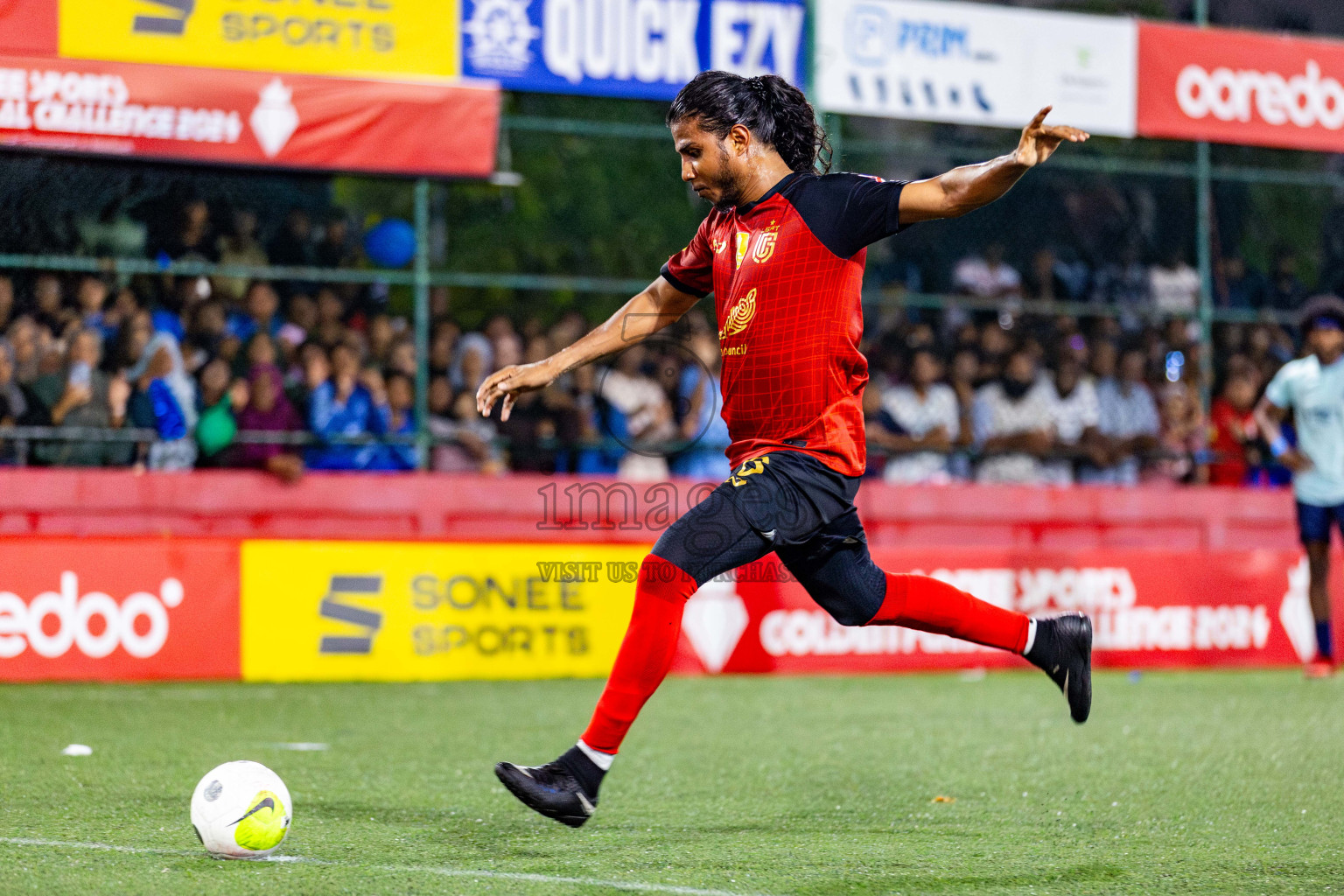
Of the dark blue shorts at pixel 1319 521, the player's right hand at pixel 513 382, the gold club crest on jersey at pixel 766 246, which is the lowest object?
the dark blue shorts at pixel 1319 521

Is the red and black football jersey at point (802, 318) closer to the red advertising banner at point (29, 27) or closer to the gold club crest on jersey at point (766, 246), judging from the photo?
the gold club crest on jersey at point (766, 246)

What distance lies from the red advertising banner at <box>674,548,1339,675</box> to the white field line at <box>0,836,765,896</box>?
667 cm

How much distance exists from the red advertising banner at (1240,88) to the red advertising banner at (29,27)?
8.61m

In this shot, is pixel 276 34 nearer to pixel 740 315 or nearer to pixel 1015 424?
pixel 1015 424

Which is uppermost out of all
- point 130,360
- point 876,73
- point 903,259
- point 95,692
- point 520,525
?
point 876,73

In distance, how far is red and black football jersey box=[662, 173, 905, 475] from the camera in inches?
194

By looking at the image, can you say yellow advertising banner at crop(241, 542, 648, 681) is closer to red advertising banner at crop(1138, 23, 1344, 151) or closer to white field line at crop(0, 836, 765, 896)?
white field line at crop(0, 836, 765, 896)

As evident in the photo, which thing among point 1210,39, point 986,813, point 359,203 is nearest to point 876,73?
point 1210,39

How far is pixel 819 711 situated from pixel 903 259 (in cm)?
681

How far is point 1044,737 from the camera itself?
8109 mm

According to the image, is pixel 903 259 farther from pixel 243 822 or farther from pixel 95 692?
pixel 243 822

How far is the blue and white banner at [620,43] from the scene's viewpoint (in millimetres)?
12727

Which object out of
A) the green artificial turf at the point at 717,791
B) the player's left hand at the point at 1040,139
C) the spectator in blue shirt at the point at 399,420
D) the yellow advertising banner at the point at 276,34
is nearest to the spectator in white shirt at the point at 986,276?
the yellow advertising banner at the point at 276,34

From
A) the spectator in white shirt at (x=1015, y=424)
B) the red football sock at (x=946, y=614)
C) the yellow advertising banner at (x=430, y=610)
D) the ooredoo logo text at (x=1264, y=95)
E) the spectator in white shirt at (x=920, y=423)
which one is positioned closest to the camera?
the red football sock at (x=946, y=614)
